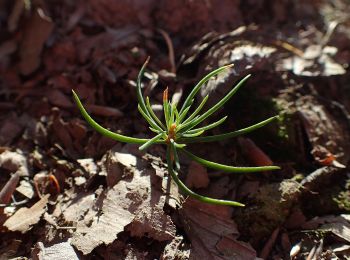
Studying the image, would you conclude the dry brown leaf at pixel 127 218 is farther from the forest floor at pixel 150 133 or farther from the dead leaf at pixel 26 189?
the dead leaf at pixel 26 189

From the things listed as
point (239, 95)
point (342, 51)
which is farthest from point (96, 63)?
point (342, 51)

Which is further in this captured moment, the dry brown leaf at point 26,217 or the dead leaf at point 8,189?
the dead leaf at point 8,189

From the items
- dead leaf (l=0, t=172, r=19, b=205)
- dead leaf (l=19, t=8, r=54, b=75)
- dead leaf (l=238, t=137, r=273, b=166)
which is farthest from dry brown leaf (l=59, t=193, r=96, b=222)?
dead leaf (l=19, t=8, r=54, b=75)

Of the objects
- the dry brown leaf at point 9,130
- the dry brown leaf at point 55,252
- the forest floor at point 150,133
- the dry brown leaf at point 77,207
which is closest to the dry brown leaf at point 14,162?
the forest floor at point 150,133

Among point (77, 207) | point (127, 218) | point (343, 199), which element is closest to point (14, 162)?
point (77, 207)

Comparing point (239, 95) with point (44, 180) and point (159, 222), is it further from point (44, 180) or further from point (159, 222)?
point (44, 180)

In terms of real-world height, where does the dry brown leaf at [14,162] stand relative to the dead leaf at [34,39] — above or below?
below

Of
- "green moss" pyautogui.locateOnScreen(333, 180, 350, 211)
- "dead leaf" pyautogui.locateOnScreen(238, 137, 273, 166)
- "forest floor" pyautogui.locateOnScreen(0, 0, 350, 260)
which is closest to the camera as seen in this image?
"forest floor" pyautogui.locateOnScreen(0, 0, 350, 260)

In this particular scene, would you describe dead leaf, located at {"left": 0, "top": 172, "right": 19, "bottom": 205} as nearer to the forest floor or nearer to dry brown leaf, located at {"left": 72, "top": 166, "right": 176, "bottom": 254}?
the forest floor
